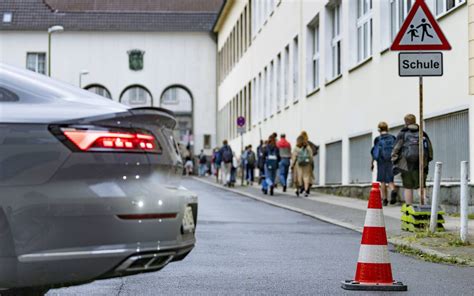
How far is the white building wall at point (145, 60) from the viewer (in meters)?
71.4

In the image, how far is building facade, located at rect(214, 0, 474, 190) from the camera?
719 inches

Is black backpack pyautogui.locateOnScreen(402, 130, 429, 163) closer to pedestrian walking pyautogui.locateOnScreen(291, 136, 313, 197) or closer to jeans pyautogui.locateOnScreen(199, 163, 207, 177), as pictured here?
pedestrian walking pyautogui.locateOnScreen(291, 136, 313, 197)

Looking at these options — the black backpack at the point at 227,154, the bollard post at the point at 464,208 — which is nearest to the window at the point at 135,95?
A: the black backpack at the point at 227,154

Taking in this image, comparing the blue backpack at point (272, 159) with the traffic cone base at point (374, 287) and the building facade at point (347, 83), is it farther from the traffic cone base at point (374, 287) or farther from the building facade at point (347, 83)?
the traffic cone base at point (374, 287)

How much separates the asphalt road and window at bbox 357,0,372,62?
35.5 ft

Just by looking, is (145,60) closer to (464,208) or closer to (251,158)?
(251,158)

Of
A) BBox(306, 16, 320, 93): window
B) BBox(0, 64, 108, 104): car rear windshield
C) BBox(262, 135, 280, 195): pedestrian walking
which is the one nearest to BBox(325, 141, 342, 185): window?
BBox(262, 135, 280, 195): pedestrian walking

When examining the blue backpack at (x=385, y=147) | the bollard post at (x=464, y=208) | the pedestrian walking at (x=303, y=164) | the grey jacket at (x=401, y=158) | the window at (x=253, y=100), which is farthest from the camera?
the window at (x=253, y=100)

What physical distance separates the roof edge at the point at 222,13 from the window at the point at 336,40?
28.8 metres

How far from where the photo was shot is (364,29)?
84.0ft

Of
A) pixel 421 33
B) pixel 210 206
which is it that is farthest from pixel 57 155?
pixel 210 206

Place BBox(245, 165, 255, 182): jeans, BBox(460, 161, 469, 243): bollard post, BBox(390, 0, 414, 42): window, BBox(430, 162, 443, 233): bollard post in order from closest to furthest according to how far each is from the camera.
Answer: BBox(460, 161, 469, 243): bollard post, BBox(430, 162, 443, 233): bollard post, BBox(390, 0, 414, 42): window, BBox(245, 165, 255, 182): jeans

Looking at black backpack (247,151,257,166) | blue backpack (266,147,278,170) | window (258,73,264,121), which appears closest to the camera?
blue backpack (266,147,278,170)

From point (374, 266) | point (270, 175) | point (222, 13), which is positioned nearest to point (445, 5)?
point (270, 175)
